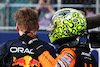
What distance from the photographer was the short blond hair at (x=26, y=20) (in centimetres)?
260

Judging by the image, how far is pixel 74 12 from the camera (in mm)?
2455

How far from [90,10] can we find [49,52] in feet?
15.2

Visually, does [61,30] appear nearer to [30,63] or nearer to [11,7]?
[30,63]

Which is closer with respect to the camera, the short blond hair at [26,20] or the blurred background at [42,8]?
the short blond hair at [26,20]

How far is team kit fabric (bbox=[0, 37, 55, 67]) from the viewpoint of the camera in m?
2.35

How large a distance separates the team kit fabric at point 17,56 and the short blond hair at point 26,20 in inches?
10.4

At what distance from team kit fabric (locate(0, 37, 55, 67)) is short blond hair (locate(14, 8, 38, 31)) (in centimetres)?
26

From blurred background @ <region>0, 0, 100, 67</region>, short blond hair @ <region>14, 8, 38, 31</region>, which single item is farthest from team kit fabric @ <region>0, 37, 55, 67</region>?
blurred background @ <region>0, 0, 100, 67</region>

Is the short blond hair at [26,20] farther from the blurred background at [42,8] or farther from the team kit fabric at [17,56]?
the blurred background at [42,8]

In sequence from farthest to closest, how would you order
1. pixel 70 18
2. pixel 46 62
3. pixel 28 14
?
pixel 28 14, pixel 70 18, pixel 46 62

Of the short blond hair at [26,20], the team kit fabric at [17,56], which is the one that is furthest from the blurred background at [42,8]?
the team kit fabric at [17,56]

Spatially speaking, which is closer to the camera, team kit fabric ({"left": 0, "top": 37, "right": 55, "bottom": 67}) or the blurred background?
team kit fabric ({"left": 0, "top": 37, "right": 55, "bottom": 67})

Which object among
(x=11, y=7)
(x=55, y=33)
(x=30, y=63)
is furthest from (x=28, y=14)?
(x=11, y=7)

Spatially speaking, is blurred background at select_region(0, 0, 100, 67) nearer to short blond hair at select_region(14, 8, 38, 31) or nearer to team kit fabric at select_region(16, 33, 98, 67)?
short blond hair at select_region(14, 8, 38, 31)
